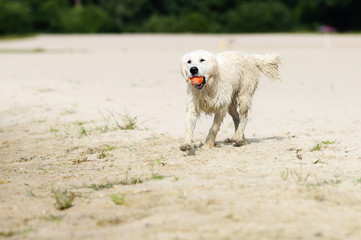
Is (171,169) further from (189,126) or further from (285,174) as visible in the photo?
(285,174)

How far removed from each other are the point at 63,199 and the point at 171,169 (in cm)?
146

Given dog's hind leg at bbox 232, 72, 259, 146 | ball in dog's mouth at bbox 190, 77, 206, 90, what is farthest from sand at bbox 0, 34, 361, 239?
ball in dog's mouth at bbox 190, 77, 206, 90

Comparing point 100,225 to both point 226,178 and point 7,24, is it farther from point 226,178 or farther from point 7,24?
point 7,24

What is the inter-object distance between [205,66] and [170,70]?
11856 millimetres

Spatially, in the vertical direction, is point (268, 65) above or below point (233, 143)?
above

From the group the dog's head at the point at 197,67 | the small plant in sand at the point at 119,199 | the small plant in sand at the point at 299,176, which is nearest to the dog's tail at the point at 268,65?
the dog's head at the point at 197,67

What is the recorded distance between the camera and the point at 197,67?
7.04 metres

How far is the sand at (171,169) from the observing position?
490 centimetres

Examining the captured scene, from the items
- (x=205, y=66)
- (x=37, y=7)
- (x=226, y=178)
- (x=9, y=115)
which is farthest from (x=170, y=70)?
(x=37, y=7)

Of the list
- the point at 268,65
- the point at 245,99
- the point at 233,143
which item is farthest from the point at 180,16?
the point at 233,143

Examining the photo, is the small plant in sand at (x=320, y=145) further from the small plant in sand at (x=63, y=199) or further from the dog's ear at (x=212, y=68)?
the small plant in sand at (x=63, y=199)

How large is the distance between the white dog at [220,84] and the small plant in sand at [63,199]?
5.86ft

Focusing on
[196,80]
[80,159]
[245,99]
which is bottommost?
[80,159]

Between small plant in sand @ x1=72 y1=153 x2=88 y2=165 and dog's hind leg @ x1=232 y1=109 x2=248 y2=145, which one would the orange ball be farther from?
small plant in sand @ x1=72 y1=153 x2=88 y2=165
